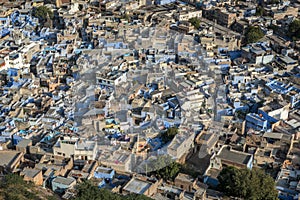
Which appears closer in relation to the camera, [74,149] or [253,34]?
[74,149]

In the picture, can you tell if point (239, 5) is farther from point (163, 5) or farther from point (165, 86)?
point (165, 86)

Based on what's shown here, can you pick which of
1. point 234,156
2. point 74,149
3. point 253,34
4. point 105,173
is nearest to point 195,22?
point 253,34

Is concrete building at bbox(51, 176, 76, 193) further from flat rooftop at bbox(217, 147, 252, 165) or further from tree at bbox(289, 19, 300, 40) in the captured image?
tree at bbox(289, 19, 300, 40)

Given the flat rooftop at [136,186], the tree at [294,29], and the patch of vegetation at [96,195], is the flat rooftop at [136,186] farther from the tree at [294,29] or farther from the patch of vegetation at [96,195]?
the tree at [294,29]

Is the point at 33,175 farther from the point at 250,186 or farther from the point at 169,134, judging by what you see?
the point at 250,186

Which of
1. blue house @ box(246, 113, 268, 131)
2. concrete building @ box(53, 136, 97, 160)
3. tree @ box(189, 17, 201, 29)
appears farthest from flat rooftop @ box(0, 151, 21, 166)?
tree @ box(189, 17, 201, 29)

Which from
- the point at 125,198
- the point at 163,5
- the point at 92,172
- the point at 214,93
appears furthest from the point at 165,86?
the point at 163,5
